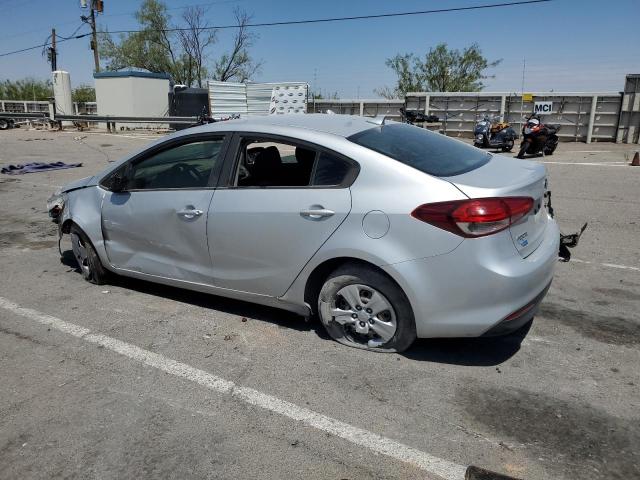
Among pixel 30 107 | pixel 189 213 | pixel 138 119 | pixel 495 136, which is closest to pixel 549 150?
pixel 495 136

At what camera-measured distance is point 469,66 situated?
4612 cm

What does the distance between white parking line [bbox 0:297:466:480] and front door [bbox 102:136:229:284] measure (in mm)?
736

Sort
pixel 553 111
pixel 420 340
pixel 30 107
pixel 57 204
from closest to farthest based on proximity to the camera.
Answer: pixel 420 340, pixel 57 204, pixel 553 111, pixel 30 107

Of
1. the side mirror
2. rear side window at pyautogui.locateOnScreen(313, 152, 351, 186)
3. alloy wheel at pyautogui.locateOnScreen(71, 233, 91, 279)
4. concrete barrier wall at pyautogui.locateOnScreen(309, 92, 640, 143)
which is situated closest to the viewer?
rear side window at pyautogui.locateOnScreen(313, 152, 351, 186)

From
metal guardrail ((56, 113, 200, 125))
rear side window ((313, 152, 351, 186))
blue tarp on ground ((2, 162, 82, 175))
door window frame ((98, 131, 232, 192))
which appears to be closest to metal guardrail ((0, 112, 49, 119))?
metal guardrail ((56, 113, 200, 125))

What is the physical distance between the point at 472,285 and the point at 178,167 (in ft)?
8.16

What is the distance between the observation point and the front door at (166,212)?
13.1 feet

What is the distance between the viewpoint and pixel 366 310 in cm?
344

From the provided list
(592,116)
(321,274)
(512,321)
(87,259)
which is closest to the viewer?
(512,321)

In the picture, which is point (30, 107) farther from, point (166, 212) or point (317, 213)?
point (317, 213)

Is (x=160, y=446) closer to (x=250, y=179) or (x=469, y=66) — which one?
(x=250, y=179)

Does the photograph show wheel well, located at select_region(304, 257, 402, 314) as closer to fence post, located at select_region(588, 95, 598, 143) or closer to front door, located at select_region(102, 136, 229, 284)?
front door, located at select_region(102, 136, 229, 284)

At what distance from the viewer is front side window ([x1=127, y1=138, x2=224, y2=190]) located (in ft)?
13.1

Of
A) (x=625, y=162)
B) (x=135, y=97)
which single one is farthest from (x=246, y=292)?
(x=135, y=97)
